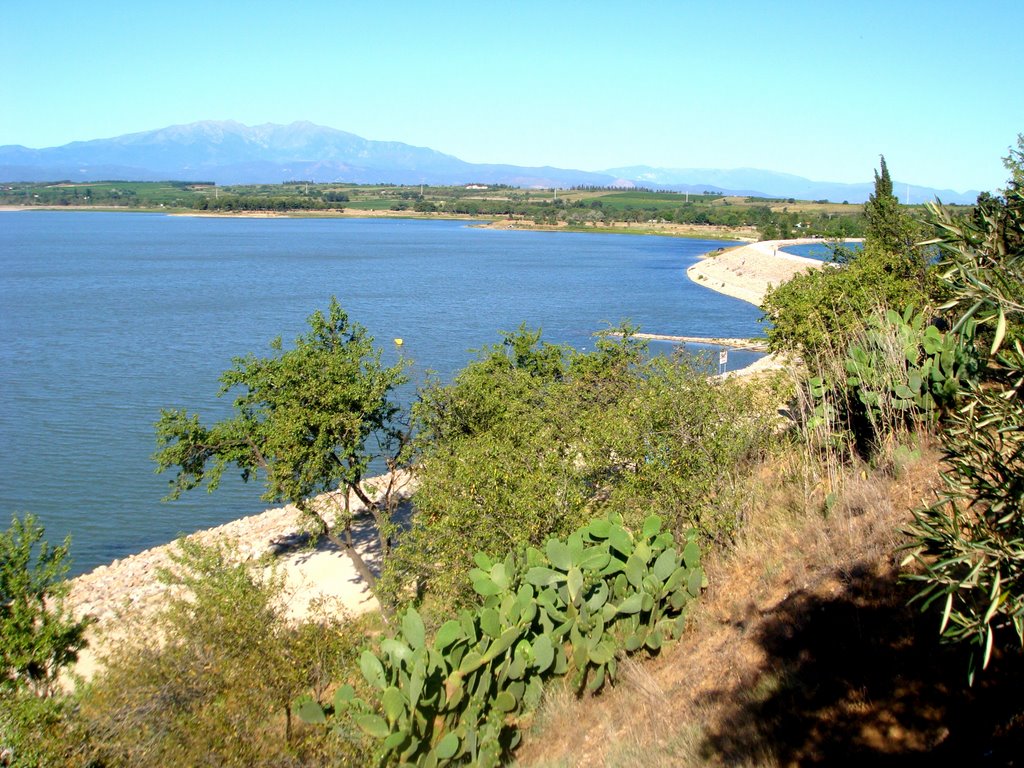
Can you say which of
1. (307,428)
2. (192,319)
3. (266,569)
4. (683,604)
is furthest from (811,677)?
(192,319)

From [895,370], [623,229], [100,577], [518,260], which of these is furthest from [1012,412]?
[623,229]

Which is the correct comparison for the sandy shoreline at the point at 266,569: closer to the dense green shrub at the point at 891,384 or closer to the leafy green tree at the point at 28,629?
the leafy green tree at the point at 28,629

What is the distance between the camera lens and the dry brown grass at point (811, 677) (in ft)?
21.1

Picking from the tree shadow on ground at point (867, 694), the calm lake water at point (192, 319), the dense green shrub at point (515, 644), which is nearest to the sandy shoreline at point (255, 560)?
the calm lake water at point (192, 319)

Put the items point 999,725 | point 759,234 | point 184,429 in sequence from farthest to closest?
point 759,234 → point 184,429 → point 999,725

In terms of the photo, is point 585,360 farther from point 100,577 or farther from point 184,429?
point 100,577

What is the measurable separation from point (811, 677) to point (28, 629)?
35.0 ft

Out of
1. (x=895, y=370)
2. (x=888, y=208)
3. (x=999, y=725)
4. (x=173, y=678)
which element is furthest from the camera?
(x=888, y=208)

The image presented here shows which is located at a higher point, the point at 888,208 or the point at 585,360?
the point at 888,208

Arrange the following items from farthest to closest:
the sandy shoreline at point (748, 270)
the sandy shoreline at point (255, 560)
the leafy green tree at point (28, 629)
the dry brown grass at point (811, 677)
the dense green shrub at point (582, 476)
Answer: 1. the sandy shoreline at point (748, 270)
2. the sandy shoreline at point (255, 560)
3. the dense green shrub at point (582, 476)
4. the leafy green tree at point (28, 629)
5. the dry brown grass at point (811, 677)

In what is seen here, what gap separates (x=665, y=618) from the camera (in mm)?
10359

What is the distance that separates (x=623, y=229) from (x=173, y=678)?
623 ft

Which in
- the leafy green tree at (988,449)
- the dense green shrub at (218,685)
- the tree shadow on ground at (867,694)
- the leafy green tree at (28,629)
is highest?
the leafy green tree at (988,449)

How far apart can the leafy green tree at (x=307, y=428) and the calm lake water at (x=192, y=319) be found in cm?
766
